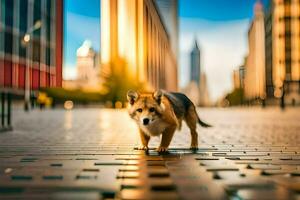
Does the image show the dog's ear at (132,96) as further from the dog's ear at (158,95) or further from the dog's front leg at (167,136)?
the dog's front leg at (167,136)

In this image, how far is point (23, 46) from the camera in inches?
1577

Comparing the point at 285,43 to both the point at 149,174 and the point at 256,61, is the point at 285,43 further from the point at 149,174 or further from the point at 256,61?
the point at 149,174

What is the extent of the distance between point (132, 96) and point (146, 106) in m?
0.20

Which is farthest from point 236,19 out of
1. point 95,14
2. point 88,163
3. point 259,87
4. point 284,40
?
point 284,40

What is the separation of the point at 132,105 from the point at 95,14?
6.00m

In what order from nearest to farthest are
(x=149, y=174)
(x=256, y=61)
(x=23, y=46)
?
1. (x=149, y=174)
2. (x=23, y=46)
3. (x=256, y=61)

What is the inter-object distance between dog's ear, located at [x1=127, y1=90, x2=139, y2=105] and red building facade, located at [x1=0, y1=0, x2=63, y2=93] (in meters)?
31.0

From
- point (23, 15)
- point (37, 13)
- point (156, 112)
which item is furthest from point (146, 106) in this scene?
point (23, 15)

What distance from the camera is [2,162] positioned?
156 inches

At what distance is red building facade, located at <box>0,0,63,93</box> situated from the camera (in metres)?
35.7

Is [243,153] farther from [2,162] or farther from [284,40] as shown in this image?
[284,40]

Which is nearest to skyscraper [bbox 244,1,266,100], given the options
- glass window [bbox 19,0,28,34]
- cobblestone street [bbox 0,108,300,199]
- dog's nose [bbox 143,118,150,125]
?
glass window [bbox 19,0,28,34]

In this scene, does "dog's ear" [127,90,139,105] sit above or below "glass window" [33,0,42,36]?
below

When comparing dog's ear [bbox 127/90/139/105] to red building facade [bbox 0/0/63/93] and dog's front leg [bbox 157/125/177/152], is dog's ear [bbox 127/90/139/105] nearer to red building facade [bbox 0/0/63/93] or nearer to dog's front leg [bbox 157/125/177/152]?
dog's front leg [bbox 157/125/177/152]
